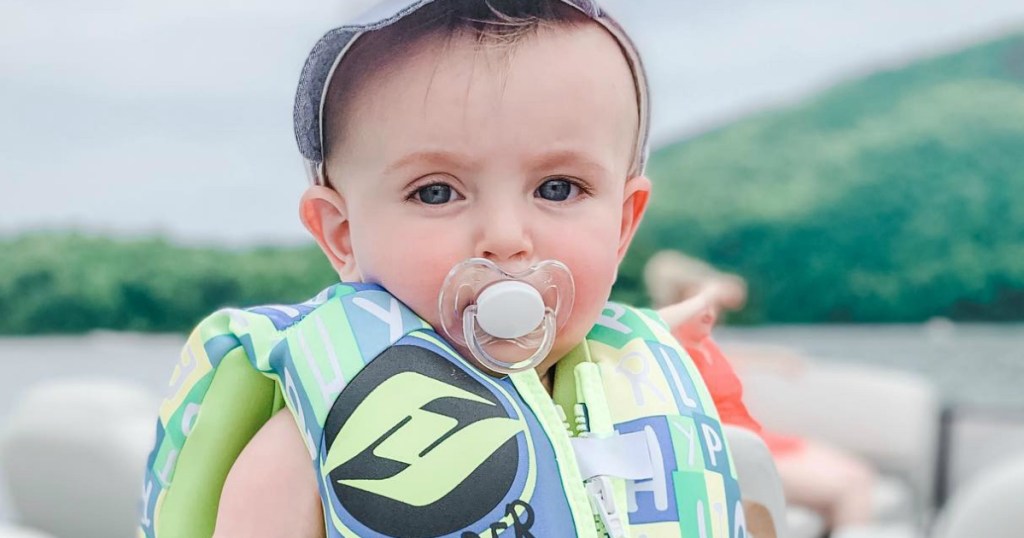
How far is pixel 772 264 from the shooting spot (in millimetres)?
4547

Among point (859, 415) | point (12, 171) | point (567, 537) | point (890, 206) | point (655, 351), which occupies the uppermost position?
point (890, 206)

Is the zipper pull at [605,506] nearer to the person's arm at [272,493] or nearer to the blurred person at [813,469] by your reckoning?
the person's arm at [272,493]

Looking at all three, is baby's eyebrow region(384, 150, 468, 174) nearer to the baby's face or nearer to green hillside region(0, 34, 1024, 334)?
the baby's face

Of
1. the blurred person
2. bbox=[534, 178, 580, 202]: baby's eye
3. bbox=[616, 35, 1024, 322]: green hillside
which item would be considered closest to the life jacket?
bbox=[534, 178, 580, 202]: baby's eye

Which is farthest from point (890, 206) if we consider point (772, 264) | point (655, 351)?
point (655, 351)

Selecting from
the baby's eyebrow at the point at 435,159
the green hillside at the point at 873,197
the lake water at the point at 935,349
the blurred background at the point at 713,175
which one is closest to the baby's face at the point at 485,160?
the baby's eyebrow at the point at 435,159

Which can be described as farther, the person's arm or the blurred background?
the blurred background

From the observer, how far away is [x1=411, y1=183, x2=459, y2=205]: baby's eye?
24.5 inches

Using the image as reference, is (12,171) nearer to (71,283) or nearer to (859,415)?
(71,283)

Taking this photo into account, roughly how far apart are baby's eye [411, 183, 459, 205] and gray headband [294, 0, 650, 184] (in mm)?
92

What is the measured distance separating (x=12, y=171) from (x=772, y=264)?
3.09 metres

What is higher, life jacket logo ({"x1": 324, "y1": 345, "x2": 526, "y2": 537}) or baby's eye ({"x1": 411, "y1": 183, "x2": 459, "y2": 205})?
baby's eye ({"x1": 411, "y1": 183, "x2": 459, "y2": 205})

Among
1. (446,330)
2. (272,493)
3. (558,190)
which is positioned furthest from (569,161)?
(272,493)

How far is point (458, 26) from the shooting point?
61 centimetres
